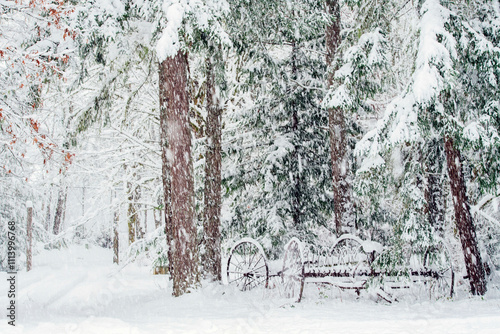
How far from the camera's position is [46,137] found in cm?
691

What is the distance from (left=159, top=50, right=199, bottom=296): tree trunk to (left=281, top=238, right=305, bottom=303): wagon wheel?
1765 mm

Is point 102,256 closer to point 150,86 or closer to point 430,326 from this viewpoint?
point 150,86

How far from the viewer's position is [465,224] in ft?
23.7

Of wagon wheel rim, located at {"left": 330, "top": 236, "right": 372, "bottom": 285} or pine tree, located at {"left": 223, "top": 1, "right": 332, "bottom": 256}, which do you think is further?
pine tree, located at {"left": 223, "top": 1, "right": 332, "bottom": 256}

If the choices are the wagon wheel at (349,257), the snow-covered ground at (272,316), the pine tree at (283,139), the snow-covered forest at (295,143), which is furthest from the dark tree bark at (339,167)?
the snow-covered ground at (272,316)

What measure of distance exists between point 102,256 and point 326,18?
1206 inches

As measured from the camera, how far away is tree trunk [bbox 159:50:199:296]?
7172 mm

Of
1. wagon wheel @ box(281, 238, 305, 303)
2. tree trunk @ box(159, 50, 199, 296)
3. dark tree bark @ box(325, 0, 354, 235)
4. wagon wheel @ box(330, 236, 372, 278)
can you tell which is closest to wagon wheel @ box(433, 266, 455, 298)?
wagon wheel @ box(330, 236, 372, 278)

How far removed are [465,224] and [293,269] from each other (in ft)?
11.0

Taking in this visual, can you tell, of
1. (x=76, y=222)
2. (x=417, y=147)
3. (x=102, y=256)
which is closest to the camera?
(x=417, y=147)

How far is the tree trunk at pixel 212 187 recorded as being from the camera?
9.00m

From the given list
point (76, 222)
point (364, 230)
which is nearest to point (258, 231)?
point (364, 230)

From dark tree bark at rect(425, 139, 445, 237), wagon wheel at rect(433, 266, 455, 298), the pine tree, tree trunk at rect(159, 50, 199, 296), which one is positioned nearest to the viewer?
wagon wheel at rect(433, 266, 455, 298)

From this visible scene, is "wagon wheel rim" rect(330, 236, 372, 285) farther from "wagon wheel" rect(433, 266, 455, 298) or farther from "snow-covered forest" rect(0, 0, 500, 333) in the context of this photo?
"wagon wheel" rect(433, 266, 455, 298)
